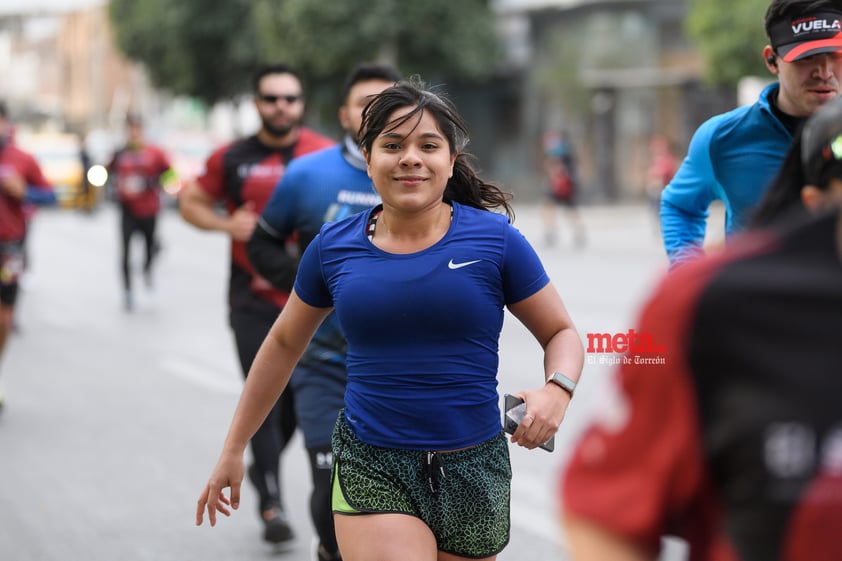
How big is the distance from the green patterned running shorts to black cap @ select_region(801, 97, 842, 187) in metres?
1.60

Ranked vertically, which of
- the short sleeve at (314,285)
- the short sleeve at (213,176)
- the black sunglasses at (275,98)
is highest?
the black sunglasses at (275,98)

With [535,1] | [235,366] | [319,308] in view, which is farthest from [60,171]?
[319,308]

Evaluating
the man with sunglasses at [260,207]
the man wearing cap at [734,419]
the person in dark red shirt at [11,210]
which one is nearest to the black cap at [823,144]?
the man wearing cap at [734,419]

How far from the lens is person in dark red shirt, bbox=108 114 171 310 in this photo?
1502 centimetres

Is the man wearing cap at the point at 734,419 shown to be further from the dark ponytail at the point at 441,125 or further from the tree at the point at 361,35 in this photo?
the tree at the point at 361,35

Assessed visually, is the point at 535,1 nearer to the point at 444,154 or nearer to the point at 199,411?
the point at 199,411

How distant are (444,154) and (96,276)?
56.5 ft

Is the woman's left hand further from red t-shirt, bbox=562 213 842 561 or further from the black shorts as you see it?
the black shorts

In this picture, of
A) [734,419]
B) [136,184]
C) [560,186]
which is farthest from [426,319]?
[560,186]

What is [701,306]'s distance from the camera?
1.72 metres

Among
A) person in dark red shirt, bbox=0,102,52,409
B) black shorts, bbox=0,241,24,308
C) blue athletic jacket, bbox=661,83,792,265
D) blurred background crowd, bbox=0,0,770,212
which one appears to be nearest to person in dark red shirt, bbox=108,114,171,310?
person in dark red shirt, bbox=0,102,52,409

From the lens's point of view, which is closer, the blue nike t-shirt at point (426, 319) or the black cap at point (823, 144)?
the black cap at point (823, 144)

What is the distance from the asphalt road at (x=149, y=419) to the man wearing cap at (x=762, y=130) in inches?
21.8

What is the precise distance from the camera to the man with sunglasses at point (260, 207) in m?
6.05
